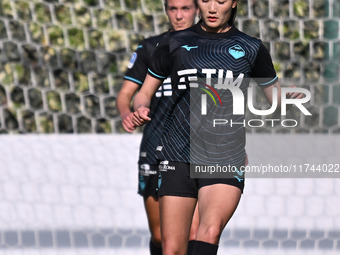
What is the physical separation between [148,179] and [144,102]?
86 cm

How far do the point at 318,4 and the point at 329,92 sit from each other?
65 centimetres

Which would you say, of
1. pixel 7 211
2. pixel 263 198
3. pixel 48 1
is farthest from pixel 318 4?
pixel 7 211

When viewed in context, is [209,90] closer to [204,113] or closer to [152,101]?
[204,113]

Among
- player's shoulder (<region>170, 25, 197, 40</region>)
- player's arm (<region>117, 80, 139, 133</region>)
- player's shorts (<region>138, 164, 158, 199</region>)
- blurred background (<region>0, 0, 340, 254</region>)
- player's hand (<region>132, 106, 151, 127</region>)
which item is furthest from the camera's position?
blurred background (<region>0, 0, 340, 254</region>)

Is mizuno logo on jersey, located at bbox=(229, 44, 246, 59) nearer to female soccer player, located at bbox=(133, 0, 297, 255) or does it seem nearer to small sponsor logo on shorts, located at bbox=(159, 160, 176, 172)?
female soccer player, located at bbox=(133, 0, 297, 255)

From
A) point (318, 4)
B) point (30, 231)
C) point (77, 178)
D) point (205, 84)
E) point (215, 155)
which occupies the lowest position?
point (30, 231)

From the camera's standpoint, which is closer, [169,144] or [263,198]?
[169,144]

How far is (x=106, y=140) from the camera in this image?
4.71 metres

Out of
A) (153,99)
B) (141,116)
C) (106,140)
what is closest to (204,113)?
(141,116)

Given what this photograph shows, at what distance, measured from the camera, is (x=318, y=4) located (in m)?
4.97

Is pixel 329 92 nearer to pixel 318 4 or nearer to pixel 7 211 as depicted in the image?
pixel 318 4

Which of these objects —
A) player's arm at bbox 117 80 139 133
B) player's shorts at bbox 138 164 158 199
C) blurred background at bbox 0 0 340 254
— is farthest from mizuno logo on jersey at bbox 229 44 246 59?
blurred background at bbox 0 0 340 254

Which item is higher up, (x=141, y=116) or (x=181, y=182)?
(x=141, y=116)

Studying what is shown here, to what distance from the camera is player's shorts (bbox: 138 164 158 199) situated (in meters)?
3.82
